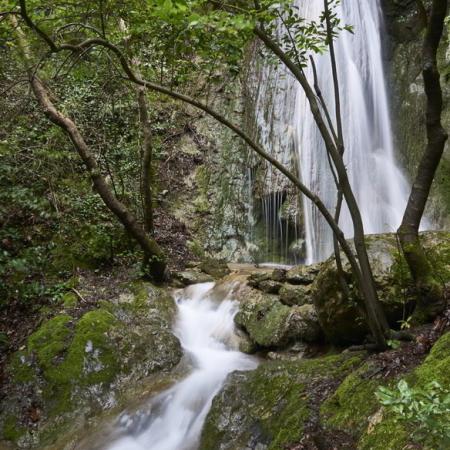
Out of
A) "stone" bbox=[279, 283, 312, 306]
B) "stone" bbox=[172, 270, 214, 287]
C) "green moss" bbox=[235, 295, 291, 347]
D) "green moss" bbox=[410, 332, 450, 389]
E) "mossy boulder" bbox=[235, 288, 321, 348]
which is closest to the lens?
"green moss" bbox=[410, 332, 450, 389]

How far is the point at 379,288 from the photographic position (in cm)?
391

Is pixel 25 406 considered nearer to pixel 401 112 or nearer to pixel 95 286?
pixel 95 286

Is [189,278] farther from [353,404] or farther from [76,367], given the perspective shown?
[353,404]

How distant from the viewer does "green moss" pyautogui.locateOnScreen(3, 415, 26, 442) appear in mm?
4375

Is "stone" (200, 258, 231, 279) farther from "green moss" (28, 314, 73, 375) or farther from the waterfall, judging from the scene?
"green moss" (28, 314, 73, 375)

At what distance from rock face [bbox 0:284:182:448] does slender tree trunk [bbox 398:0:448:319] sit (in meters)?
3.33

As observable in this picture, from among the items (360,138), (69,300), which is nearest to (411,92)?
(360,138)

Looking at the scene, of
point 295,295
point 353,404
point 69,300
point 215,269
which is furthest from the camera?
point 215,269

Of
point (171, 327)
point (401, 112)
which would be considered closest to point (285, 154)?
point (401, 112)

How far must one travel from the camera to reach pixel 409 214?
3.47 meters

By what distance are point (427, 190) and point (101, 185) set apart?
4857mm

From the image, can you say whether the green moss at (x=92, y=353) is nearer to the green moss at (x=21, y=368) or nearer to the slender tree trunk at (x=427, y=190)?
the green moss at (x=21, y=368)

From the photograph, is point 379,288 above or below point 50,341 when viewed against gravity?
above

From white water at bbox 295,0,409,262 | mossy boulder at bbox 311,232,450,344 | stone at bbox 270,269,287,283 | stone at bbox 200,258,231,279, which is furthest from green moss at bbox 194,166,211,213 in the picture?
mossy boulder at bbox 311,232,450,344
